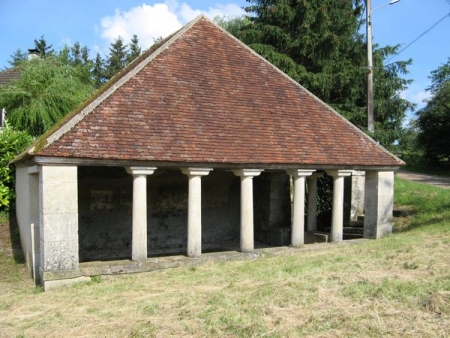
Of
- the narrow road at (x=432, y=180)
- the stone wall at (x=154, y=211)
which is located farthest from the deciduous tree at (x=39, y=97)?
the narrow road at (x=432, y=180)

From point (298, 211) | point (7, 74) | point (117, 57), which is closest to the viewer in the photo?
point (298, 211)

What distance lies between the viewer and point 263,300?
6164 millimetres

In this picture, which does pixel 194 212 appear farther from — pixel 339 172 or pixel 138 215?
pixel 339 172

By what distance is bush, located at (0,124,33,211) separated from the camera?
15.1 m

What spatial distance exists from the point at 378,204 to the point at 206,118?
17.7 ft

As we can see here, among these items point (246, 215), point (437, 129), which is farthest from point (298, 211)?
point (437, 129)

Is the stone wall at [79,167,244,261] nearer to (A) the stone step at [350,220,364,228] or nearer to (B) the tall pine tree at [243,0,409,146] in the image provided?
(A) the stone step at [350,220,364,228]

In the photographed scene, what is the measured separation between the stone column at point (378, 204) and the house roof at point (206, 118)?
545mm

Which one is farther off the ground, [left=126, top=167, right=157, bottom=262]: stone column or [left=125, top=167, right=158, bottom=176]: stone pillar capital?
[left=125, top=167, right=158, bottom=176]: stone pillar capital

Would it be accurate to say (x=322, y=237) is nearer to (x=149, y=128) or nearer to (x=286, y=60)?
(x=149, y=128)

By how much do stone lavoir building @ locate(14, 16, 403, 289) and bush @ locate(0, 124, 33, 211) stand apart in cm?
304

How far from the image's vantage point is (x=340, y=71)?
1944 centimetres

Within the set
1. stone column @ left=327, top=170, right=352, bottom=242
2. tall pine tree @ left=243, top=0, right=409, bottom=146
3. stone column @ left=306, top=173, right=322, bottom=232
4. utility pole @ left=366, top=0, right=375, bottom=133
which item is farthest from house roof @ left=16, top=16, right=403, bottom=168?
tall pine tree @ left=243, top=0, right=409, bottom=146

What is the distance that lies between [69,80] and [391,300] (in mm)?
15908
